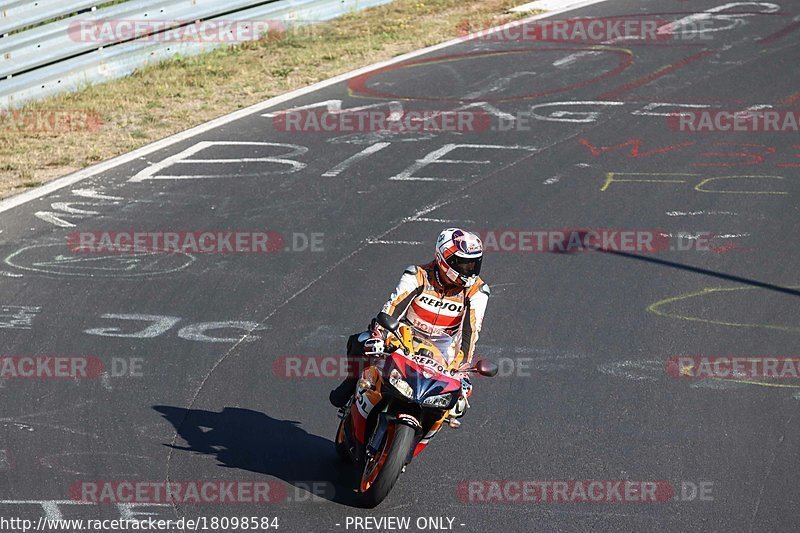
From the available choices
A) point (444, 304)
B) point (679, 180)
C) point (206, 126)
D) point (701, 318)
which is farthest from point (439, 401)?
point (206, 126)

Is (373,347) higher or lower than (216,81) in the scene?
lower

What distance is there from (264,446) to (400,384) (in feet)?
5.49

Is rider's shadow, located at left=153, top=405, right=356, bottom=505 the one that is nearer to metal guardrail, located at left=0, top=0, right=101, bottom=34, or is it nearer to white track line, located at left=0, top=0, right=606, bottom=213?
white track line, located at left=0, top=0, right=606, bottom=213

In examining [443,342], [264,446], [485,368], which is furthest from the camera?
[264,446]

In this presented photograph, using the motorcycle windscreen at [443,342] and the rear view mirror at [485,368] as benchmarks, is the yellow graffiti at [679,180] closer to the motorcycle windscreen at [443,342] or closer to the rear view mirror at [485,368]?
the motorcycle windscreen at [443,342]

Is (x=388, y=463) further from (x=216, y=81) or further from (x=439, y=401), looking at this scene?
(x=216, y=81)

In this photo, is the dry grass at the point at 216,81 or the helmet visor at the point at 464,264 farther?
the dry grass at the point at 216,81

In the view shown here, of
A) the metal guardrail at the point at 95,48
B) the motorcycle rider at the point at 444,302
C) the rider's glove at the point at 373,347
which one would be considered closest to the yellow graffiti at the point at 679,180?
the motorcycle rider at the point at 444,302

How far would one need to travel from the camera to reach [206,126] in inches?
639

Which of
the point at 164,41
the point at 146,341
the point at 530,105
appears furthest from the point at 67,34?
the point at 146,341

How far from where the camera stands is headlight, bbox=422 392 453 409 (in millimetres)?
7324

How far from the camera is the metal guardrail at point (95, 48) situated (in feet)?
53.7

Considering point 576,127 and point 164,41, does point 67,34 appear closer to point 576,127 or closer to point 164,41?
point 164,41

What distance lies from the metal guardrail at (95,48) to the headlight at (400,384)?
35.6 ft
